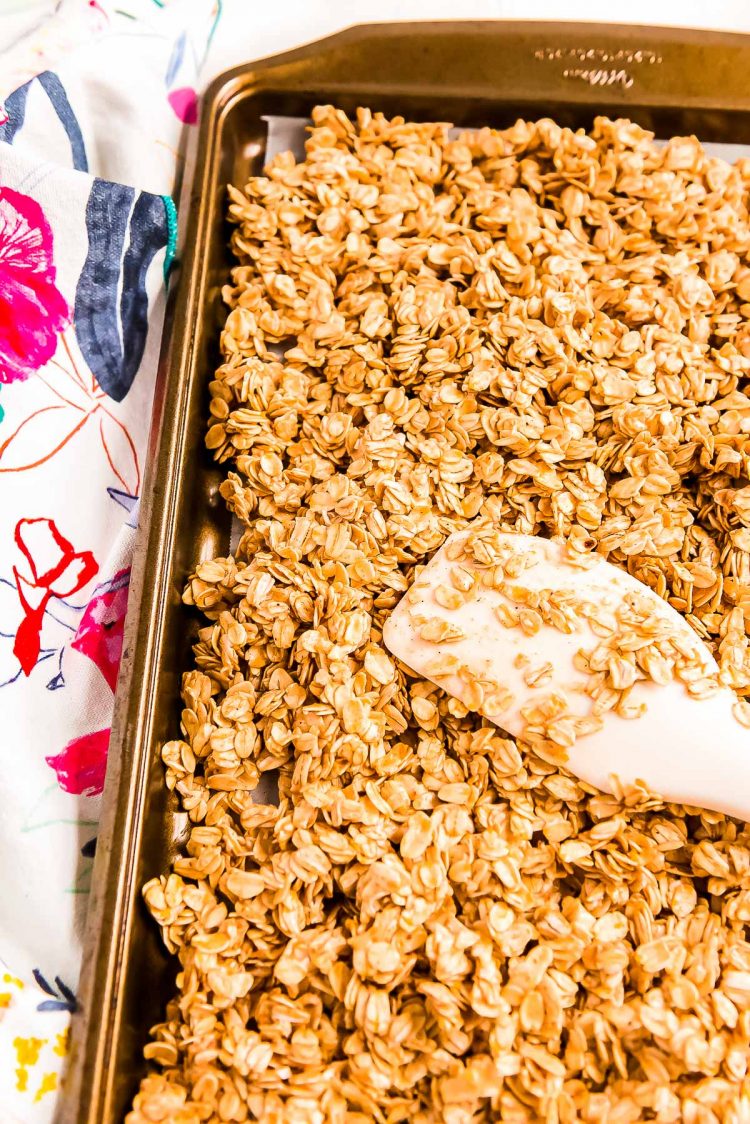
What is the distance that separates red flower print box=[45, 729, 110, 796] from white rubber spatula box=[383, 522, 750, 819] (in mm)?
322

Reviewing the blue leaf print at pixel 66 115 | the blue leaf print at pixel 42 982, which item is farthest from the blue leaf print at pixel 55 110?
the blue leaf print at pixel 42 982

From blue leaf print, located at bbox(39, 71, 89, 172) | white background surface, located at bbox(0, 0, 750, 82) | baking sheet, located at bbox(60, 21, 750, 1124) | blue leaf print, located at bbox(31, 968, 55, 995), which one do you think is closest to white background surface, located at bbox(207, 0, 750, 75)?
white background surface, located at bbox(0, 0, 750, 82)

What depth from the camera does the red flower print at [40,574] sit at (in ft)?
2.92

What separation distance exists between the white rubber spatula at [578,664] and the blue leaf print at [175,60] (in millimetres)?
722

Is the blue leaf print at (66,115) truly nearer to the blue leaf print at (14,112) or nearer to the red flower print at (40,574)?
the blue leaf print at (14,112)

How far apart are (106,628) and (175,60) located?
2.43ft

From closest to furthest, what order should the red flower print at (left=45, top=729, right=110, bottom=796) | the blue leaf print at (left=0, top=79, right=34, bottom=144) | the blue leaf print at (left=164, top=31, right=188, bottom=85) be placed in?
1. the red flower print at (left=45, top=729, right=110, bottom=796)
2. the blue leaf print at (left=0, top=79, right=34, bottom=144)
3. the blue leaf print at (left=164, top=31, right=188, bottom=85)

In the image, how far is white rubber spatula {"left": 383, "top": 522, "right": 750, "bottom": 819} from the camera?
802 millimetres

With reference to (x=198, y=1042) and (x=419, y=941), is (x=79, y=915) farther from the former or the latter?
(x=419, y=941)

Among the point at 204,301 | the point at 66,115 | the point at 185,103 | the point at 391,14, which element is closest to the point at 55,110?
the point at 66,115

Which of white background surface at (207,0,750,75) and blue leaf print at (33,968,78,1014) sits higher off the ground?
white background surface at (207,0,750,75)

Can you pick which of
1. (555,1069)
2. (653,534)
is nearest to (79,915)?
(555,1069)

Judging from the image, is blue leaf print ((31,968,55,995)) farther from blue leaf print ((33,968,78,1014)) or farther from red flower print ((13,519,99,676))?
red flower print ((13,519,99,676))

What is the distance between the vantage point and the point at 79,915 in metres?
0.83
